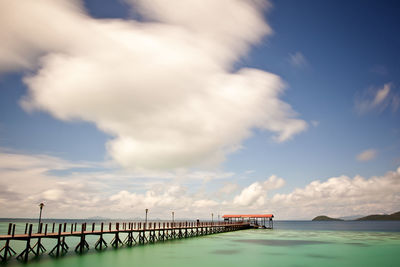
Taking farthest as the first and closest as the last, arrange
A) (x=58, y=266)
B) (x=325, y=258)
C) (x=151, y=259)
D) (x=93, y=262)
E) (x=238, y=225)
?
(x=238, y=225)
(x=325, y=258)
(x=151, y=259)
(x=93, y=262)
(x=58, y=266)

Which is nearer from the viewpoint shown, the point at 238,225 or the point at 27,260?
the point at 27,260

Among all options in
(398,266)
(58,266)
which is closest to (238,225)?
(398,266)

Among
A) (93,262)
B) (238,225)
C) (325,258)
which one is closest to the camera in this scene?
(93,262)

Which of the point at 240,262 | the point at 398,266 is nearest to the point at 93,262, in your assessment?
the point at 240,262

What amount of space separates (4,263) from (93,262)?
7771 mm

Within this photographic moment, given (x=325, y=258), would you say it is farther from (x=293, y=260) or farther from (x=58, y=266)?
(x=58, y=266)

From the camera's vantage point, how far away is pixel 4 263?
27156 mm

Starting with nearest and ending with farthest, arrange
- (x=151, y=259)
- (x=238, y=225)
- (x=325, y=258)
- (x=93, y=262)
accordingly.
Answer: (x=93, y=262) < (x=151, y=259) < (x=325, y=258) < (x=238, y=225)

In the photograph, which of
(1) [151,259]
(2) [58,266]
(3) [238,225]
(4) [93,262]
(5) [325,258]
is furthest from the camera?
(3) [238,225]

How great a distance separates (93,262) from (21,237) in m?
7.01

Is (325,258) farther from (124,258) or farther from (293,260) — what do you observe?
(124,258)

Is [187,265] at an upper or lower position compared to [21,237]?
lower

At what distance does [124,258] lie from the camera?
31.7 m

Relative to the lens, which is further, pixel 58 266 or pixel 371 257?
pixel 371 257
